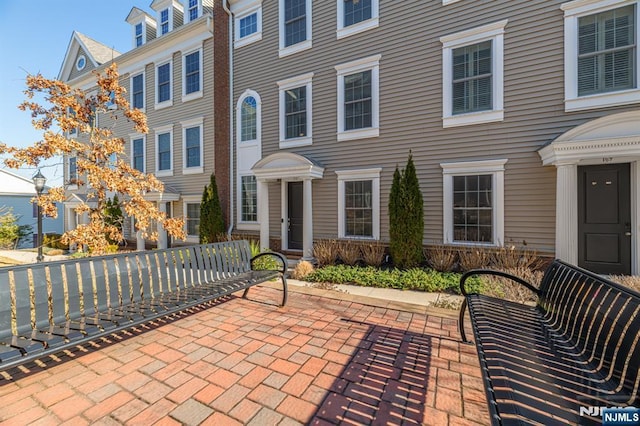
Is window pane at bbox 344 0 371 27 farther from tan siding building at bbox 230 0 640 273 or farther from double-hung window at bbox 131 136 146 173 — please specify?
double-hung window at bbox 131 136 146 173

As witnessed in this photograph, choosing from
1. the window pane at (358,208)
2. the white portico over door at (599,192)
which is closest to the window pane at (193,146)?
the window pane at (358,208)

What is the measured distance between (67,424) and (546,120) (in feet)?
31.4

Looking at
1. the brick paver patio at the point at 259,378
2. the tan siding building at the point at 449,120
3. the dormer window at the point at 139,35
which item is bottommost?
the brick paver patio at the point at 259,378

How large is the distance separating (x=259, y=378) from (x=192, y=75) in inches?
546

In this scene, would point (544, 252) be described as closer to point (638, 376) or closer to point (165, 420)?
point (638, 376)

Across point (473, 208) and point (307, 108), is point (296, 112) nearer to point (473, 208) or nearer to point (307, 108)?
point (307, 108)

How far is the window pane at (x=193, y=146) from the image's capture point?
12745 millimetres

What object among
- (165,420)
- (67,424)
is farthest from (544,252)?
(67,424)

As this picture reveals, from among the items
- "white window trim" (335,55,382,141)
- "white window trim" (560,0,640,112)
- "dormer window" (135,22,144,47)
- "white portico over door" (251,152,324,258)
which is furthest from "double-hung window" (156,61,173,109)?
"white window trim" (560,0,640,112)

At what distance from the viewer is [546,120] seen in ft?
22.2

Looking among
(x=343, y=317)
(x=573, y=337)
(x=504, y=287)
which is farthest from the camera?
(x=504, y=287)

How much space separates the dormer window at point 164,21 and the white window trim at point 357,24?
9.94m

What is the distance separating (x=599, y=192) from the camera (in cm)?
637

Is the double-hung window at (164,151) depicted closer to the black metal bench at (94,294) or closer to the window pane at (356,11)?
the window pane at (356,11)
